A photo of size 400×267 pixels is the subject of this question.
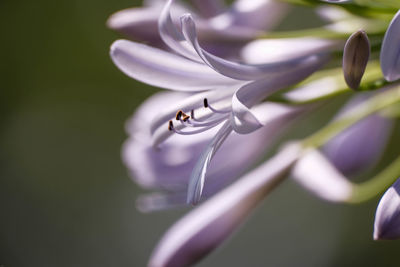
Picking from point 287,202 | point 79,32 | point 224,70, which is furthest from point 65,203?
point 224,70

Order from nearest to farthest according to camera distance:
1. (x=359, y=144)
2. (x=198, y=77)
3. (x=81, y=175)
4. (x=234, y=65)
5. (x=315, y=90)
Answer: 1. (x=234, y=65)
2. (x=198, y=77)
3. (x=315, y=90)
4. (x=359, y=144)
5. (x=81, y=175)

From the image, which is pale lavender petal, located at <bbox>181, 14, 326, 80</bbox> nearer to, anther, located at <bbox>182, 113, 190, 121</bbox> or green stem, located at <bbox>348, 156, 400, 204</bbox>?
anther, located at <bbox>182, 113, 190, 121</bbox>

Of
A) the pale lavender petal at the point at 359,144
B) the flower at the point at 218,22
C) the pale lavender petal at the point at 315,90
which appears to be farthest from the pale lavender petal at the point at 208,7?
the pale lavender petal at the point at 359,144

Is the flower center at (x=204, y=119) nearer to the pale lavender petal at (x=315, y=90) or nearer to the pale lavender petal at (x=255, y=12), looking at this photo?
the pale lavender petal at (x=315, y=90)

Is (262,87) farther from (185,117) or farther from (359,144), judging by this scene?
(359,144)

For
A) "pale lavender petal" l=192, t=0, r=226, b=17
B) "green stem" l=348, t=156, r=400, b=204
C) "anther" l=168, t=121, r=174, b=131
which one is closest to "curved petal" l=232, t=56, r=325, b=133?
"anther" l=168, t=121, r=174, b=131

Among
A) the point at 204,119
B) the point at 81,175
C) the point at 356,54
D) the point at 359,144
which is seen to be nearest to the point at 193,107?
the point at 204,119
